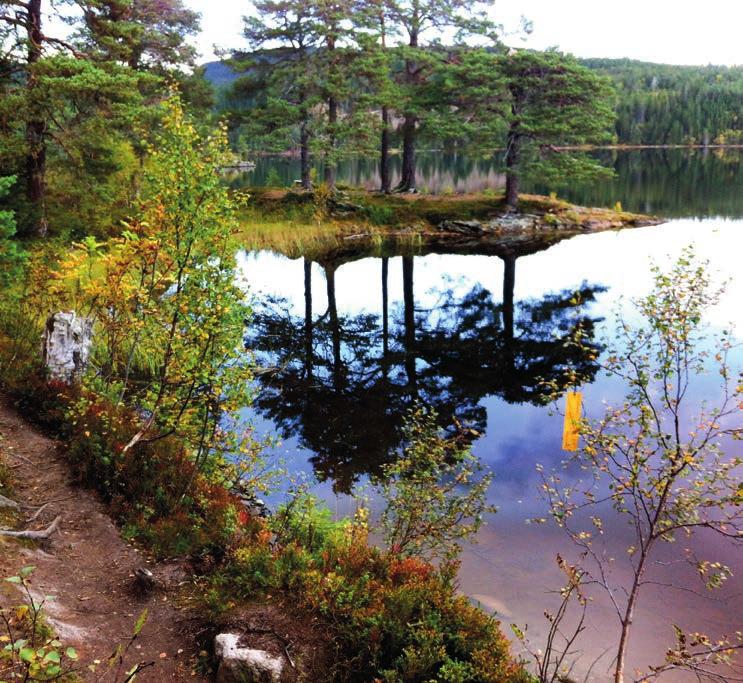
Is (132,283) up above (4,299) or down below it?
above

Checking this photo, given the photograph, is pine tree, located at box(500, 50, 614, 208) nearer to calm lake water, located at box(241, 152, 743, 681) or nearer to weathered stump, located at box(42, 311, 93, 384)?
calm lake water, located at box(241, 152, 743, 681)

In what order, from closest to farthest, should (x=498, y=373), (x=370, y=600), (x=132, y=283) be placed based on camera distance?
1. (x=370, y=600)
2. (x=132, y=283)
3. (x=498, y=373)

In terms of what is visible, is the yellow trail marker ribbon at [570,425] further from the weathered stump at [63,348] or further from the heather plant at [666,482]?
the weathered stump at [63,348]

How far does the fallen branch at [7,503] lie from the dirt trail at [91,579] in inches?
6.6

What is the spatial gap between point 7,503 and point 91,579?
4.46 feet

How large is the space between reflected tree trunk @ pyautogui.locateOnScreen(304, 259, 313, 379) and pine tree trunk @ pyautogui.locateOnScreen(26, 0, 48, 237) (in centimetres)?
795

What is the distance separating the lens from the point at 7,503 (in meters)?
6.38

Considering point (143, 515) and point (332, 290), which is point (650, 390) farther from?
point (332, 290)

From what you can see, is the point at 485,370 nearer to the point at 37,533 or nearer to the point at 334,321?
the point at 334,321

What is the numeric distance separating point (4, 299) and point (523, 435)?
1024cm

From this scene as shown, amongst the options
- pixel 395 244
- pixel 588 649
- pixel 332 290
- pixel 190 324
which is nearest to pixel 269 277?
pixel 332 290

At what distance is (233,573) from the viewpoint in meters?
6.09

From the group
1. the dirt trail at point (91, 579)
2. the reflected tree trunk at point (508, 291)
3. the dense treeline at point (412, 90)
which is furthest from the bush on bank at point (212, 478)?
the dense treeline at point (412, 90)

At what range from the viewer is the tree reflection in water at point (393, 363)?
11656mm
